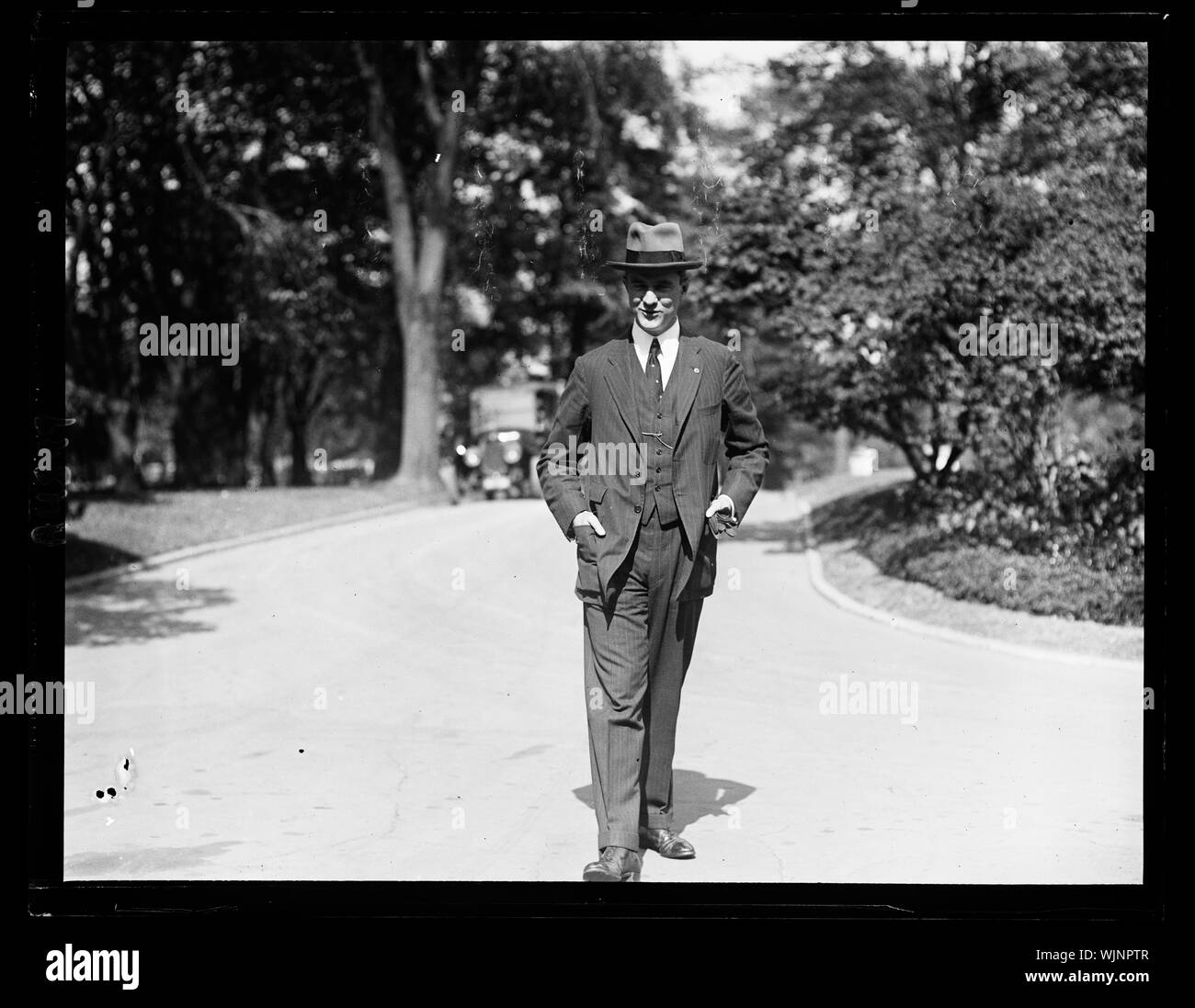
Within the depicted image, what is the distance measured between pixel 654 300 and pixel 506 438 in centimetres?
2907

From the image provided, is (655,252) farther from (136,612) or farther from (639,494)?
(136,612)

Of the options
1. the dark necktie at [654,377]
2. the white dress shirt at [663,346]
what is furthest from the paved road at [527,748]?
the white dress shirt at [663,346]

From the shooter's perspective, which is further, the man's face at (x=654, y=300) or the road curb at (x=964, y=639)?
the road curb at (x=964, y=639)

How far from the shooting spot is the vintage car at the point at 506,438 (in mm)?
32719

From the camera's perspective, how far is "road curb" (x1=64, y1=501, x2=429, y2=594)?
18578mm

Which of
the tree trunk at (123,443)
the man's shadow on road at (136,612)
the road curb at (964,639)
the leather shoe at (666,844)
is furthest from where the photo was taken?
the tree trunk at (123,443)

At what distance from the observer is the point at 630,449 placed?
5.99m

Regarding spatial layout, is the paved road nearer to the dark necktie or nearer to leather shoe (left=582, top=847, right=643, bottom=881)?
leather shoe (left=582, top=847, right=643, bottom=881)

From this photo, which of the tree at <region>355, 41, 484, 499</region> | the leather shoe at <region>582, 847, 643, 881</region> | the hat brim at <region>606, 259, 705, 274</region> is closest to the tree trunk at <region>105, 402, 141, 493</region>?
the tree at <region>355, 41, 484, 499</region>

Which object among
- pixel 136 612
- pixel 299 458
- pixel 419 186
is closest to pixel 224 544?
pixel 136 612

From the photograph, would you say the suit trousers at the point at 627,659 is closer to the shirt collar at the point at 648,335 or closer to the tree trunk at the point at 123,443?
the shirt collar at the point at 648,335

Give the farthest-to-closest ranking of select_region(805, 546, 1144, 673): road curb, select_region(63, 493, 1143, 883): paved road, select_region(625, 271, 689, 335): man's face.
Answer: select_region(805, 546, 1144, 673): road curb, select_region(63, 493, 1143, 883): paved road, select_region(625, 271, 689, 335): man's face

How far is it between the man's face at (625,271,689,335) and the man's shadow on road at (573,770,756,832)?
2066mm

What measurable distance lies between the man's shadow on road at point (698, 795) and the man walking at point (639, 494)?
969 mm
